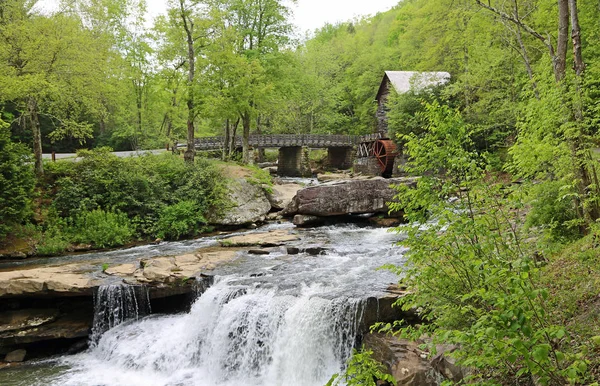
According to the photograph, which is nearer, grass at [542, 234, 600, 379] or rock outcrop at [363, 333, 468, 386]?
grass at [542, 234, 600, 379]

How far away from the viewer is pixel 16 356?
8.98m

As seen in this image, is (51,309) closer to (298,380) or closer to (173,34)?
(298,380)

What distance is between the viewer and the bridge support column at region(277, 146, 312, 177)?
34.6 metres

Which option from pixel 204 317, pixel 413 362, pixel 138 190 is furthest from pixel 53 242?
pixel 413 362

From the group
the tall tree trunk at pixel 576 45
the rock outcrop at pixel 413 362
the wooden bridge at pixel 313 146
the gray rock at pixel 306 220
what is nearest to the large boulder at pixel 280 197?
the gray rock at pixel 306 220

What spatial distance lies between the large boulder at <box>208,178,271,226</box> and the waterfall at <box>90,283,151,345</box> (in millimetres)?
7603

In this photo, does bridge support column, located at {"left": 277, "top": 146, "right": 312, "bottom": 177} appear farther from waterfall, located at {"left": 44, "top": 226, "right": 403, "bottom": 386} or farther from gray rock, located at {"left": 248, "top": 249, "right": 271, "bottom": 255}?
waterfall, located at {"left": 44, "top": 226, "right": 403, "bottom": 386}

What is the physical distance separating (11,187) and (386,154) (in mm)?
21665

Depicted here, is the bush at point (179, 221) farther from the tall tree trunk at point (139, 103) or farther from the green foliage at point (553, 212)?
the tall tree trunk at point (139, 103)

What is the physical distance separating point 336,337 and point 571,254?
4111 mm

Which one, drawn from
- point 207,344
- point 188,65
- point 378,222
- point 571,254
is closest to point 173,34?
point 188,65

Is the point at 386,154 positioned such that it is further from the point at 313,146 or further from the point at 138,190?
the point at 138,190

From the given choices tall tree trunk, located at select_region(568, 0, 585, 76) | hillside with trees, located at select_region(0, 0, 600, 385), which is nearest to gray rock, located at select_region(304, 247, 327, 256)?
hillside with trees, located at select_region(0, 0, 600, 385)

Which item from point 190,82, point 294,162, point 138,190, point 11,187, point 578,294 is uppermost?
point 190,82
